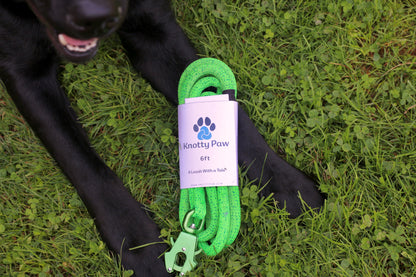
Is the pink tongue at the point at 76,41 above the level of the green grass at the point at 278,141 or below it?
above

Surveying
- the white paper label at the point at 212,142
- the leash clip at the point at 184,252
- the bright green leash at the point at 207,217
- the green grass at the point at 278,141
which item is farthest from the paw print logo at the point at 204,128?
the leash clip at the point at 184,252

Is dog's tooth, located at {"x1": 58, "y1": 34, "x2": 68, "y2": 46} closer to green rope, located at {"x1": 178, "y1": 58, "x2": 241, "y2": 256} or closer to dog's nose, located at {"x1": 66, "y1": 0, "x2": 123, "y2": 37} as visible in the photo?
dog's nose, located at {"x1": 66, "y1": 0, "x2": 123, "y2": 37}

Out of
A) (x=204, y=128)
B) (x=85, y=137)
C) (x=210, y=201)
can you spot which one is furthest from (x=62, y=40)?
(x=210, y=201)

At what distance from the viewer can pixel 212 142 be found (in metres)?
1.60

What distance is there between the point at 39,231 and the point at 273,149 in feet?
3.84

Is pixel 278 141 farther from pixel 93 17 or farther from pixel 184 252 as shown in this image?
pixel 93 17

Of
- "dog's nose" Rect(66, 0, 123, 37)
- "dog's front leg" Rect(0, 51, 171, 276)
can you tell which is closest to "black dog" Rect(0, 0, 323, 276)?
"dog's front leg" Rect(0, 51, 171, 276)

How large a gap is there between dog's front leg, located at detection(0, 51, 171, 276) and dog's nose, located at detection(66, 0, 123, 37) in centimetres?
56

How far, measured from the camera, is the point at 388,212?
5.45 feet

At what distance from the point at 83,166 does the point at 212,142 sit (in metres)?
0.61

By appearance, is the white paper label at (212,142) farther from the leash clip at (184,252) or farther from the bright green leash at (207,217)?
the leash clip at (184,252)

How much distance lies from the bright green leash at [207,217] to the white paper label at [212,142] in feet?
0.17

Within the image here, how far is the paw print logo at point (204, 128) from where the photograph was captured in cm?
160

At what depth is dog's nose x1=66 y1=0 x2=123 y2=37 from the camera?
1.25m
